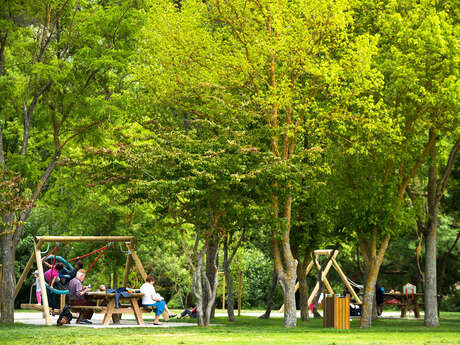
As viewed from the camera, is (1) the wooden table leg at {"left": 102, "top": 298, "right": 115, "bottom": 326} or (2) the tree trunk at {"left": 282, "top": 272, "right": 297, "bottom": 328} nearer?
(1) the wooden table leg at {"left": 102, "top": 298, "right": 115, "bottom": 326}

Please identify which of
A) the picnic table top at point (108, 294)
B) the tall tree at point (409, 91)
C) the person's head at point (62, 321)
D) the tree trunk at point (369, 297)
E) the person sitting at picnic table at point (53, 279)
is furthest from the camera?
the person sitting at picnic table at point (53, 279)

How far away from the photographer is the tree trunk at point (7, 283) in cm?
2159

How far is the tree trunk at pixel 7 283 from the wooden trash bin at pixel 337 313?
388 inches

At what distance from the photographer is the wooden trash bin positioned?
73.0ft

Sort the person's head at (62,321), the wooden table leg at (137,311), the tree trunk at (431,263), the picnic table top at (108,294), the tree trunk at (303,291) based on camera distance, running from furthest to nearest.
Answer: the tree trunk at (303,291), the tree trunk at (431,263), the wooden table leg at (137,311), the picnic table top at (108,294), the person's head at (62,321)

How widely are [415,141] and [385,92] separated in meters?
2.19

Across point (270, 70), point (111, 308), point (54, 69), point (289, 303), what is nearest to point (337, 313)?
point (289, 303)

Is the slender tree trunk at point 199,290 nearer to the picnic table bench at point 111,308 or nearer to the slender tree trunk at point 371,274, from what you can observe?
the picnic table bench at point 111,308

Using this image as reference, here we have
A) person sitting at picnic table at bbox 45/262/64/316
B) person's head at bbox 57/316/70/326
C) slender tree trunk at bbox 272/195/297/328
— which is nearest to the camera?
person's head at bbox 57/316/70/326

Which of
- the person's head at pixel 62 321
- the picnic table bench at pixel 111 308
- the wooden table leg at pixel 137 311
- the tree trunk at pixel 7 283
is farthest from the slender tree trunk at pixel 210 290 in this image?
the tree trunk at pixel 7 283

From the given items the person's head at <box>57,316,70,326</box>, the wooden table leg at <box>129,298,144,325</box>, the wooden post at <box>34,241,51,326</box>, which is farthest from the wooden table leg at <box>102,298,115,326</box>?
the wooden post at <box>34,241,51,326</box>

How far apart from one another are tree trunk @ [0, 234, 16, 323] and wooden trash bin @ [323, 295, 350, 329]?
987 cm

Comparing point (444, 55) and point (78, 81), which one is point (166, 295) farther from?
point (444, 55)

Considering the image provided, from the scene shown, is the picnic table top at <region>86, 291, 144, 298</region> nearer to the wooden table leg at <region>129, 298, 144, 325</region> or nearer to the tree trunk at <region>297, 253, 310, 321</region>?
the wooden table leg at <region>129, 298, 144, 325</region>
